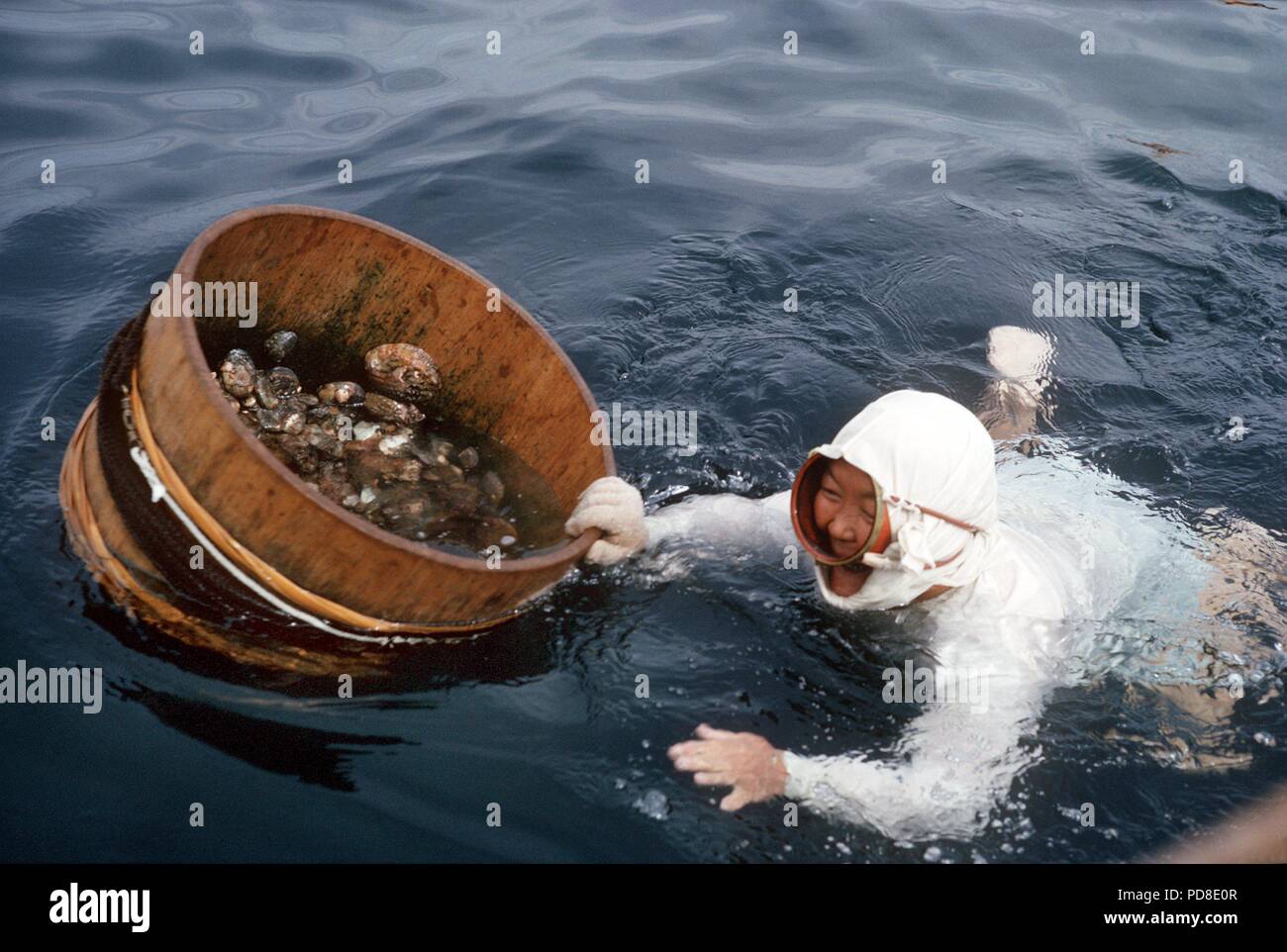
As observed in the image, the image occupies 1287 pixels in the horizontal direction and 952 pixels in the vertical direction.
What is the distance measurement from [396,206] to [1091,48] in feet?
22.0

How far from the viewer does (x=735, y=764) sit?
3.12m

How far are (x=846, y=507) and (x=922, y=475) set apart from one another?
25cm

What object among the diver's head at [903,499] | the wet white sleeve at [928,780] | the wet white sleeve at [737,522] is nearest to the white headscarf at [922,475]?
the diver's head at [903,499]

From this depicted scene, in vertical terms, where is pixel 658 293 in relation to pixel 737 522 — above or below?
above

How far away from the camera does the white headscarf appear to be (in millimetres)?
3293

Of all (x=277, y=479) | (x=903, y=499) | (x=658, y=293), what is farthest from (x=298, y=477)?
(x=658, y=293)

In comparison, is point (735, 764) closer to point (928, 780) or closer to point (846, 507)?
point (928, 780)

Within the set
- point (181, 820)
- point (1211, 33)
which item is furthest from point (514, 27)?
point (181, 820)

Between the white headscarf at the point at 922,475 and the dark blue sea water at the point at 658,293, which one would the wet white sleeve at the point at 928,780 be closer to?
the dark blue sea water at the point at 658,293

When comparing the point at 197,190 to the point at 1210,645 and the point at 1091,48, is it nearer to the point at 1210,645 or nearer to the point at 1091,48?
the point at 1210,645

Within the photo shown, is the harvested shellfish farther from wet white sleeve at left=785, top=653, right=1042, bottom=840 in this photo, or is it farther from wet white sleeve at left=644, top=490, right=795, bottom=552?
wet white sleeve at left=785, top=653, right=1042, bottom=840

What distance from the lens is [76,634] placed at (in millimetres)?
3352

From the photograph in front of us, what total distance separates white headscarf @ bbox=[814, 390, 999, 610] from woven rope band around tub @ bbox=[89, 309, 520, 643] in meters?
1.47

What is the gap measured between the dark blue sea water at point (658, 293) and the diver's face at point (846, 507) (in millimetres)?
684
